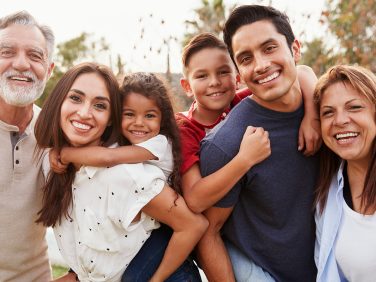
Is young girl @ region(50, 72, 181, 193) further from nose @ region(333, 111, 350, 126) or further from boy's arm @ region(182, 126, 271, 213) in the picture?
nose @ region(333, 111, 350, 126)

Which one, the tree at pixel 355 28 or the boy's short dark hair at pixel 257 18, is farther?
the tree at pixel 355 28

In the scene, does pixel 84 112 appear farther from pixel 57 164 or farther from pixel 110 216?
pixel 110 216

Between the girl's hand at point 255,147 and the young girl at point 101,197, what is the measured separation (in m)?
0.44

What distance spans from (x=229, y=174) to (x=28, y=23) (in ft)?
6.25

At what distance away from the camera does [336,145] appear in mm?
2678

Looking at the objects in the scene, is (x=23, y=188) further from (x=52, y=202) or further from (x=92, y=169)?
(x=92, y=169)

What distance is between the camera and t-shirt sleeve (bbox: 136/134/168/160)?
274cm

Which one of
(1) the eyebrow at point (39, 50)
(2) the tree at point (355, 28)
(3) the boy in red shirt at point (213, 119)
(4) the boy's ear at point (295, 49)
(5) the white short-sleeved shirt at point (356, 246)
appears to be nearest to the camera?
(5) the white short-sleeved shirt at point (356, 246)

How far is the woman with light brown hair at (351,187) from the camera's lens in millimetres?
2586

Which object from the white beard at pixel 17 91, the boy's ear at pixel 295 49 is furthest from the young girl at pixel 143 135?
the boy's ear at pixel 295 49

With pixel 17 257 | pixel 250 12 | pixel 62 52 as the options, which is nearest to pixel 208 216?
pixel 250 12

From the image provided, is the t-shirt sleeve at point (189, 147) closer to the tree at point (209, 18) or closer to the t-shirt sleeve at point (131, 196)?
the t-shirt sleeve at point (131, 196)

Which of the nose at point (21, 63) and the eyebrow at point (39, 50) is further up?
the eyebrow at point (39, 50)

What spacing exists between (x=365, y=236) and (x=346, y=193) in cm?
31
